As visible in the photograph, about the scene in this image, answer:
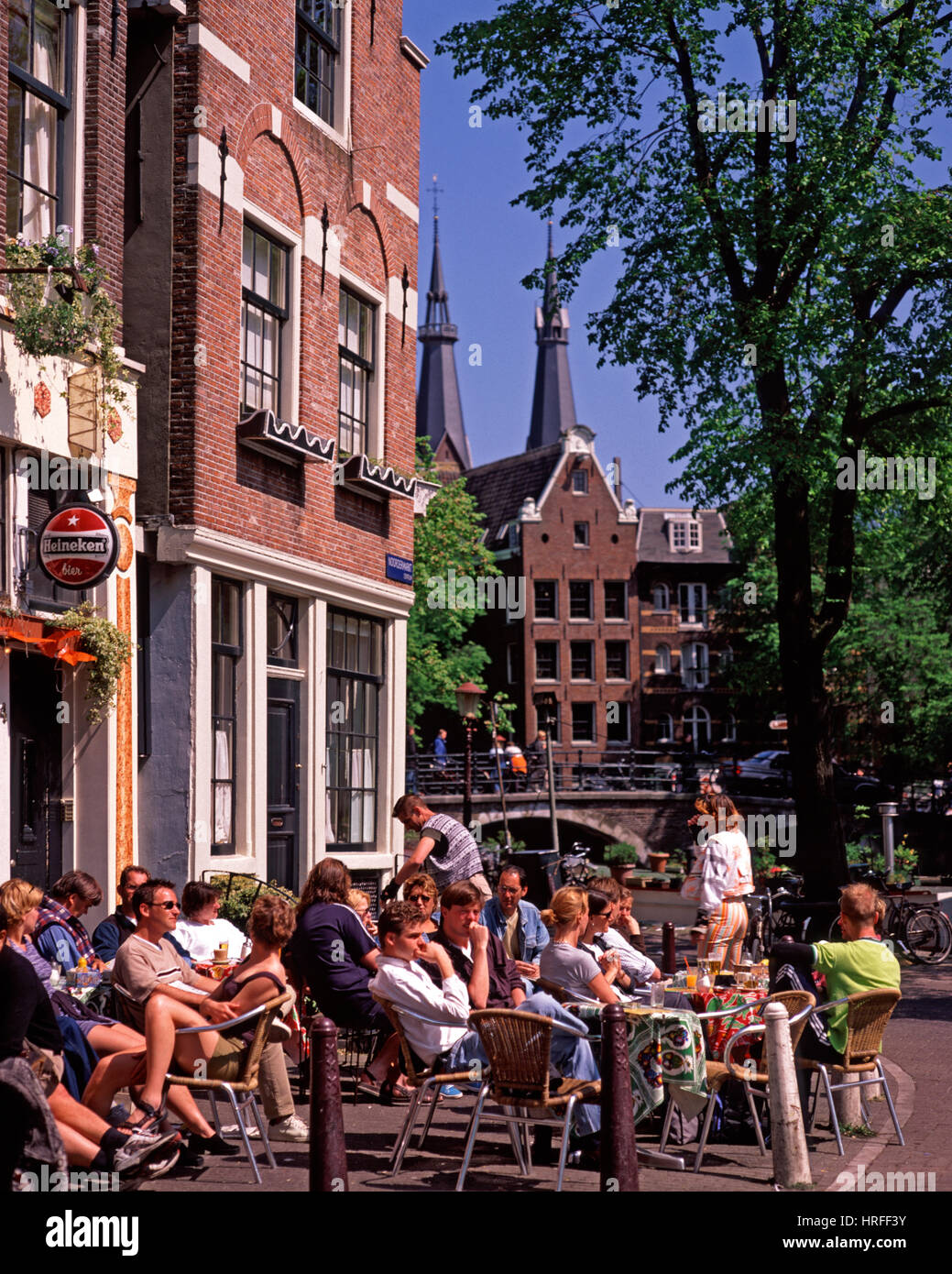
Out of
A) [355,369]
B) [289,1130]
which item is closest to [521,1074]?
[289,1130]

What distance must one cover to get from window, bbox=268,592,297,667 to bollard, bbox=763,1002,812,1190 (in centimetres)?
855

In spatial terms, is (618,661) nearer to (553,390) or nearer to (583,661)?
(583,661)

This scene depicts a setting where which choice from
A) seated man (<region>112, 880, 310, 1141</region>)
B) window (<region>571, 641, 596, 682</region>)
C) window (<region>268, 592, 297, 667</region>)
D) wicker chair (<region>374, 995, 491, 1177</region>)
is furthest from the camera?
window (<region>571, 641, 596, 682</region>)

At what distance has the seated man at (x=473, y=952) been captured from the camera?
877 cm

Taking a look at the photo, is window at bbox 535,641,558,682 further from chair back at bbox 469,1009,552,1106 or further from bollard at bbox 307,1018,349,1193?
bollard at bbox 307,1018,349,1193

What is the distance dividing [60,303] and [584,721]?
5026 cm

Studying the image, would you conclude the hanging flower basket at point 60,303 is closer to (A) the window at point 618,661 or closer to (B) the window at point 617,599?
(A) the window at point 618,661

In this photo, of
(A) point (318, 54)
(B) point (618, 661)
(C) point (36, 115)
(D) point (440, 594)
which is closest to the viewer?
(C) point (36, 115)

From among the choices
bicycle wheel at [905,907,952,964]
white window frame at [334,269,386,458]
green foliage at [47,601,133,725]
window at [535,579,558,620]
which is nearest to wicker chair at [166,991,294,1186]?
green foliage at [47,601,133,725]

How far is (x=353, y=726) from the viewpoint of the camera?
17.4m

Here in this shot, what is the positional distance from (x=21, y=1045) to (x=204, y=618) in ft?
25.4

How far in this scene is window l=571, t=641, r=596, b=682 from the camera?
61031mm

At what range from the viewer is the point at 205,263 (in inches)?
546
